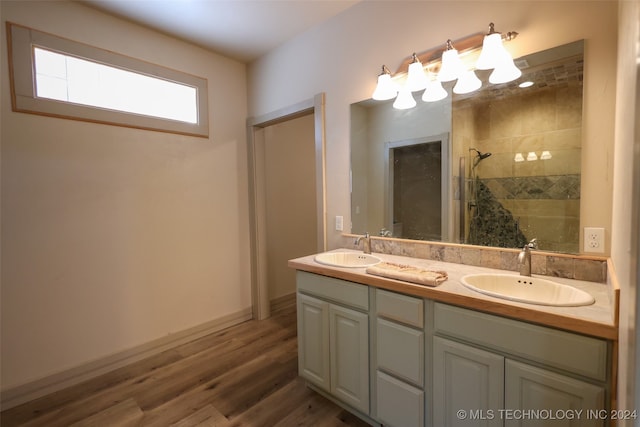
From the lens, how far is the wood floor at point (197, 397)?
175cm

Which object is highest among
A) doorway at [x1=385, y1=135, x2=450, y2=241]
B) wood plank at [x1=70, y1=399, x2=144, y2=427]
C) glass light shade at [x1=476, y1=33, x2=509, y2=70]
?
glass light shade at [x1=476, y1=33, x2=509, y2=70]

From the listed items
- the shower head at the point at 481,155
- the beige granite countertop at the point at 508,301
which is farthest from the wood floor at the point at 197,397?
the shower head at the point at 481,155

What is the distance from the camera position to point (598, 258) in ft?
4.29

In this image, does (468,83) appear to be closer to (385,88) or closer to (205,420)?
(385,88)

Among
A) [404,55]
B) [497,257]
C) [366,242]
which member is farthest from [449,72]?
[366,242]

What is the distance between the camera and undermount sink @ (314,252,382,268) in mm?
1990

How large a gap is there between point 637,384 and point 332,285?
1.34m

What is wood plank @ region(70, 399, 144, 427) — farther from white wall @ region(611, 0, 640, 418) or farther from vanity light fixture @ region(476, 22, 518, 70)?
vanity light fixture @ region(476, 22, 518, 70)

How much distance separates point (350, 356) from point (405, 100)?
1.64 m

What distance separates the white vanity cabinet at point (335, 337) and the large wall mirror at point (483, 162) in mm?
641

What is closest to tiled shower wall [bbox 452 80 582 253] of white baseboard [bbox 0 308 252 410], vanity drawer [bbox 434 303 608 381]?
vanity drawer [bbox 434 303 608 381]

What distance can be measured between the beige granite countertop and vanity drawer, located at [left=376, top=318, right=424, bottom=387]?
0.20 meters

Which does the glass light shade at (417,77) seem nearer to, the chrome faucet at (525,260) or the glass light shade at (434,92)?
the glass light shade at (434,92)

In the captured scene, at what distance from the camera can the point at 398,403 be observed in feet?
4.81
